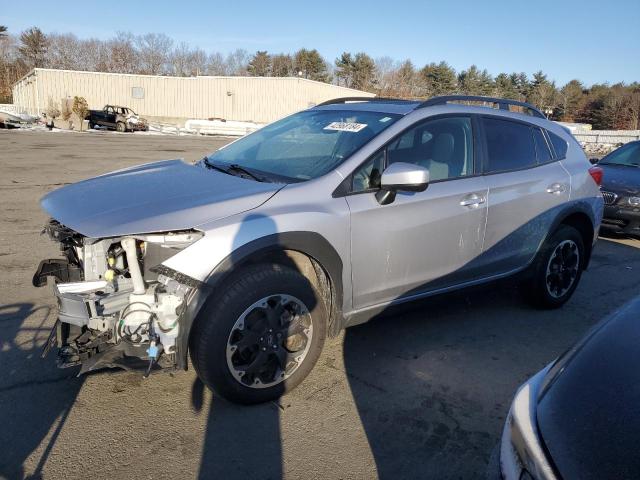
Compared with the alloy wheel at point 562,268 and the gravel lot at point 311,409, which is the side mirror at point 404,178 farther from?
the alloy wheel at point 562,268

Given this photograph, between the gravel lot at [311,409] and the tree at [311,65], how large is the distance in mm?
79801

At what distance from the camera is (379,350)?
12.7 ft

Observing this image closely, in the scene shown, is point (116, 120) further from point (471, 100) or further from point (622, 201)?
point (471, 100)

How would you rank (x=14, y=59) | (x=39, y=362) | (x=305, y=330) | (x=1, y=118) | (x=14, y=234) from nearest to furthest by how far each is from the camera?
(x=305, y=330)
(x=39, y=362)
(x=14, y=234)
(x=1, y=118)
(x=14, y=59)

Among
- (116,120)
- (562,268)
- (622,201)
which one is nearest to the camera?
(562,268)

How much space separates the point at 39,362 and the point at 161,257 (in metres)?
1.41

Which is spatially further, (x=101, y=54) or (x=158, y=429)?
(x=101, y=54)

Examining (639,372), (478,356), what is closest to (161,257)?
(639,372)

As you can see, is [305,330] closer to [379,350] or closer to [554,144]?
[379,350]

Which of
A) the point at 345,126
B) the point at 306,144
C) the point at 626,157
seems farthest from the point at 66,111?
the point at 345,126

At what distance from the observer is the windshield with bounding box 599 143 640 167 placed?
9078 millimetres

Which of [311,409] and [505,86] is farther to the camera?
[505,86]

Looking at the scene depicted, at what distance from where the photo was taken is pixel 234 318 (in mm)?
2805

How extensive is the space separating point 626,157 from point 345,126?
25.0 ft
